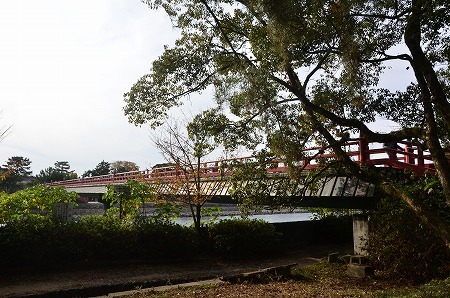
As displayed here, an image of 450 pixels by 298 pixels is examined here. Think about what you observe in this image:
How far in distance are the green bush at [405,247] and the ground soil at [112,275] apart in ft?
11.9

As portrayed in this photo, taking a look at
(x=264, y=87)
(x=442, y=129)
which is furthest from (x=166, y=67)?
(x=442, y=129)

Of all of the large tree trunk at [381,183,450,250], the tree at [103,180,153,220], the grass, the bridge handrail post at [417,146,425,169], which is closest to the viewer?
the grass

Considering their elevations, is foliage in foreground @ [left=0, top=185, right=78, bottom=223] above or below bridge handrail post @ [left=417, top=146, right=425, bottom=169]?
below

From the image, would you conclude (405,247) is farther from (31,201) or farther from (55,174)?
(55,174)

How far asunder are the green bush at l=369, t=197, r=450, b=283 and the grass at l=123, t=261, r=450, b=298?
0.40m

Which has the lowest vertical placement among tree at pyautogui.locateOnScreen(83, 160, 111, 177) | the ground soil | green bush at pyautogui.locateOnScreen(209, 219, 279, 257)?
the ground soil

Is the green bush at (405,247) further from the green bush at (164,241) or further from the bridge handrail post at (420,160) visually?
the green bush at (164,241)

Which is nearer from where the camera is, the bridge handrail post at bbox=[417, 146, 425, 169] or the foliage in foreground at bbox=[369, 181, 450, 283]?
the foliage in foreground at bbox=[369, 181, 450, 283]

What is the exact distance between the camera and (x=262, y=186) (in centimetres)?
1008

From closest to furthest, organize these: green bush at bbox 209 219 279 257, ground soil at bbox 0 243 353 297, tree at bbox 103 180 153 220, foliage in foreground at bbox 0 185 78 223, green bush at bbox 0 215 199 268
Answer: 1. ground soil at bbox 0 243 353 297
2. green bush at bbox 0 215 199 268
3. foliage in foreground at bbox 0 185 78 223
4. tree at bbox 103 180 153 220
5. green bush at bbox 209 219 279 257

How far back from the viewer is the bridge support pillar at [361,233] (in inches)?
399

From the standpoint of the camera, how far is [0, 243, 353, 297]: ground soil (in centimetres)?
867

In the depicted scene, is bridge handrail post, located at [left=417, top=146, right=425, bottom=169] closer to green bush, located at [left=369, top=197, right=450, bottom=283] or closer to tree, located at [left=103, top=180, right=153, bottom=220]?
green bush, located at [left=369, top=197, right=450, bottom=283]

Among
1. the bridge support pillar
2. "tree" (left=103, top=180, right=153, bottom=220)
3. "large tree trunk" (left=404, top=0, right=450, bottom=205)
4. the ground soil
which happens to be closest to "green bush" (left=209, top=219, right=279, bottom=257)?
the ground soil
